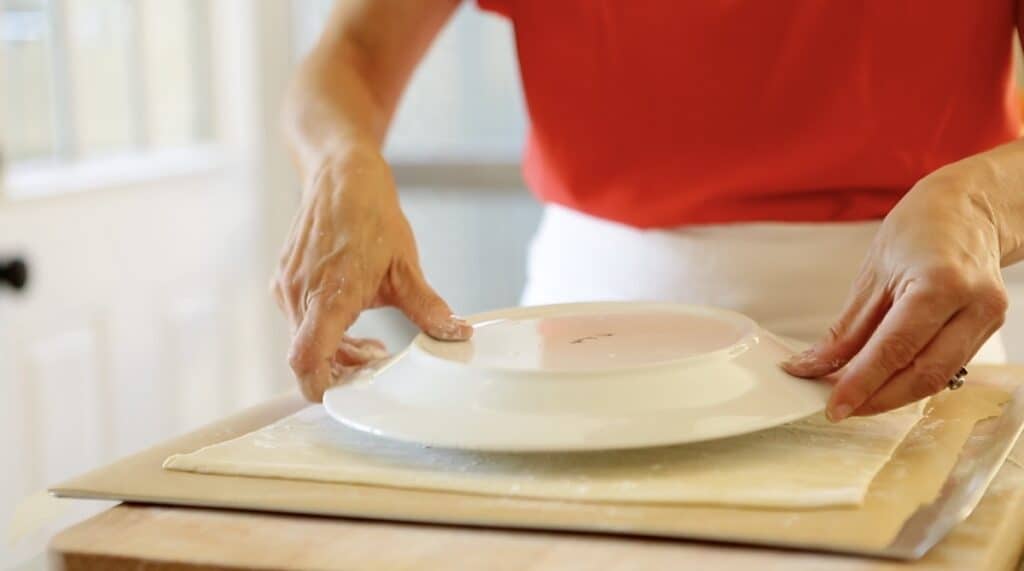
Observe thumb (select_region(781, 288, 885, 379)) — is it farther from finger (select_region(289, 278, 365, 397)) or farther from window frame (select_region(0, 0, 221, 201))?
window frame (select_region(0, 0, 221, 201))

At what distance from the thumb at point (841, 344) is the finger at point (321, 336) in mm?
303

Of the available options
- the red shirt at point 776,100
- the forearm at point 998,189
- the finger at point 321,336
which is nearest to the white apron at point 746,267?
the red shirt at point 776,100

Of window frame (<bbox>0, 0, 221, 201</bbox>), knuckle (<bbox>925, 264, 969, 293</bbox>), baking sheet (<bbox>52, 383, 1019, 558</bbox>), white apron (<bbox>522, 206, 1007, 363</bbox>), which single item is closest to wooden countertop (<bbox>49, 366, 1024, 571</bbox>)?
baking sheet (<bbox>52, 383, 1019, 558</bbox>)

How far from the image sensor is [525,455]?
30.1 inches

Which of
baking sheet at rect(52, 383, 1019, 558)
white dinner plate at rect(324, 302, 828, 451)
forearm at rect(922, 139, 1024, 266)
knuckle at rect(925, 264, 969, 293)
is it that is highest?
forearm at rect(922, 139, 1024, 266)

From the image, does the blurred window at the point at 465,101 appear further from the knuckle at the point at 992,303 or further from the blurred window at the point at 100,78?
the knuckle at the point at 992,303

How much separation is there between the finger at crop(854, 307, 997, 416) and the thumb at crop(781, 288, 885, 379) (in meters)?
0.04

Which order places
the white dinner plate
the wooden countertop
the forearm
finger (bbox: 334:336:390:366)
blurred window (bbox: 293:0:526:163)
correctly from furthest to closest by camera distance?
blurred window (bbox: 293:0:526:163), finger (bbox: 334:336:390:366), the forearm, the white dinner plate, the wooden countertop

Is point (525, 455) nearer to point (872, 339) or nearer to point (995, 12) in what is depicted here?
point (872, 339)

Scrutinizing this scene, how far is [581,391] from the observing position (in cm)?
74

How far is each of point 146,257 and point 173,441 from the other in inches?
52.9

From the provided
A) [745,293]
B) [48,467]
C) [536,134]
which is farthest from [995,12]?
[48,467]

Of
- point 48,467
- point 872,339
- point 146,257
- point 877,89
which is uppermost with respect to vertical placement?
point 877,89

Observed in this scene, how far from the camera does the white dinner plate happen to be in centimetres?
72
